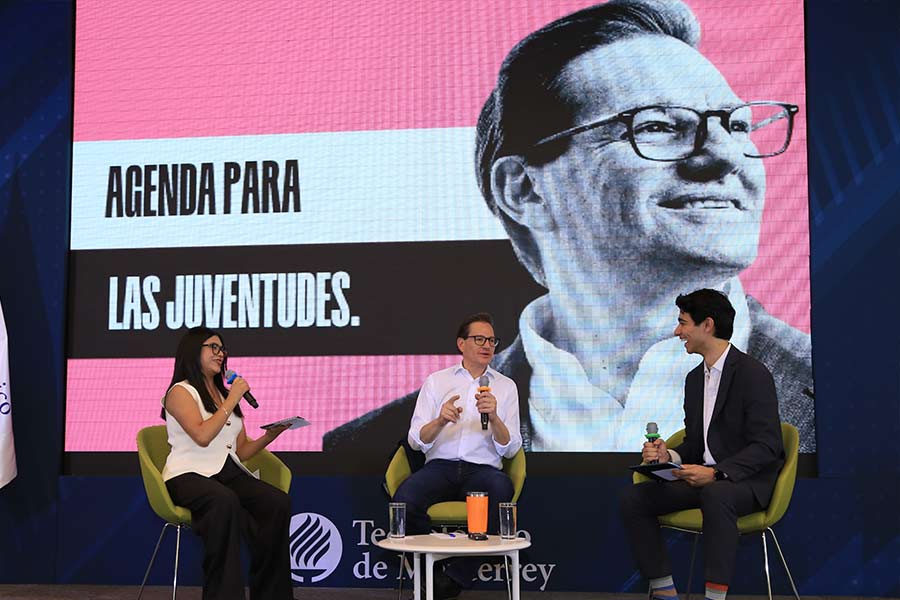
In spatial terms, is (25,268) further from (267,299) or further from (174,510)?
(174,510)

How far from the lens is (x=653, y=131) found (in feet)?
14.8

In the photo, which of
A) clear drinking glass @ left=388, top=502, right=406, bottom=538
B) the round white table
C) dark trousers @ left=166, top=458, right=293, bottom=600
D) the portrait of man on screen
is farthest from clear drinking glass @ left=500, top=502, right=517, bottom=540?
the portrait of man on screen

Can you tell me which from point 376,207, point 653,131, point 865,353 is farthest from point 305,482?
point 865,353

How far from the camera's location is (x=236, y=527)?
3.68m

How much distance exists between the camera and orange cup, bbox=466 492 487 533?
10.9 ft

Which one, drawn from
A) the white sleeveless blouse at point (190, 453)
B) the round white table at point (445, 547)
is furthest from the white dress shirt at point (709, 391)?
the white sleeveless blouse at point (190, 453)

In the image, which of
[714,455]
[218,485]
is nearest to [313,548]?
[218,485]

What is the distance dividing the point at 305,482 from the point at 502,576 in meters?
1.04

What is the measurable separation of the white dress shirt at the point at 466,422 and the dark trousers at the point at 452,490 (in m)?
0.05

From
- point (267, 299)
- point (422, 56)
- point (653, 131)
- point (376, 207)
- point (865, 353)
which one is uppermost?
point (422, 56)

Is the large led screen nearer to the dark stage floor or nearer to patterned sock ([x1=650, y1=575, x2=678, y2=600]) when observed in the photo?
the dark stage floor

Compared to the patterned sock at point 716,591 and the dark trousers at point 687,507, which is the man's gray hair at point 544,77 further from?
the patterned sock at point 716,591

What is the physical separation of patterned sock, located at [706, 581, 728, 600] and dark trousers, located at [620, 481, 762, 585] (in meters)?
0.01

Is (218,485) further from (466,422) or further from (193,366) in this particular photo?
(466,422)
